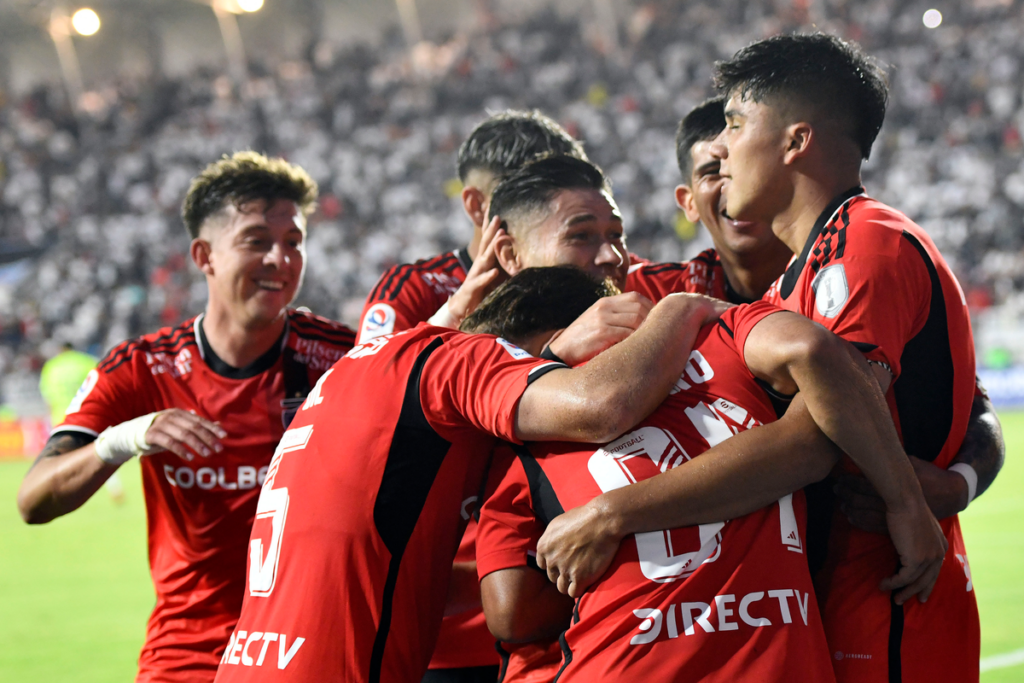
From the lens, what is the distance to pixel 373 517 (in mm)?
2256

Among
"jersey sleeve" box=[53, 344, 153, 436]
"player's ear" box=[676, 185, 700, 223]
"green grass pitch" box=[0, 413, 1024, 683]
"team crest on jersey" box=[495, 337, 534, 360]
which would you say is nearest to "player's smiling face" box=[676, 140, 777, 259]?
"player's ear" box=[676, 185, 700, 223]

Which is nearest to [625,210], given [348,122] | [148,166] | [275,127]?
[348,122]

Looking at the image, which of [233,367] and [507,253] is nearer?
[507,253]

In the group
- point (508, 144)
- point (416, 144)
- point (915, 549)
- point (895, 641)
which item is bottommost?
point (895, 641)

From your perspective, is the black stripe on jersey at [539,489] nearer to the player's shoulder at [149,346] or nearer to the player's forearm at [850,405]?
the player's forearm at [850,405]

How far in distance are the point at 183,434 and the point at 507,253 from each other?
1130 millimetres

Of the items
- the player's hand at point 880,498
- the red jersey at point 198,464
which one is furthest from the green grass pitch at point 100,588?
the player's hand at point 880,498

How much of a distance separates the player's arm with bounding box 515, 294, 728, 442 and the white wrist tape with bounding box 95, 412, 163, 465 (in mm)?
1475

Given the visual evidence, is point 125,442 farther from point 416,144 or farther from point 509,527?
point 416,144

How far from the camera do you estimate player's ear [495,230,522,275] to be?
3.20 m

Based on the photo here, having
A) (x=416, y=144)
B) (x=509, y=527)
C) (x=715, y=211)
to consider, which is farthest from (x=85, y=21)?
(x=509, y=527)

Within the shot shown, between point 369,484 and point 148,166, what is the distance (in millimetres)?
31421

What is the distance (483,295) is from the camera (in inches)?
125

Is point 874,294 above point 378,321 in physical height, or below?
below
